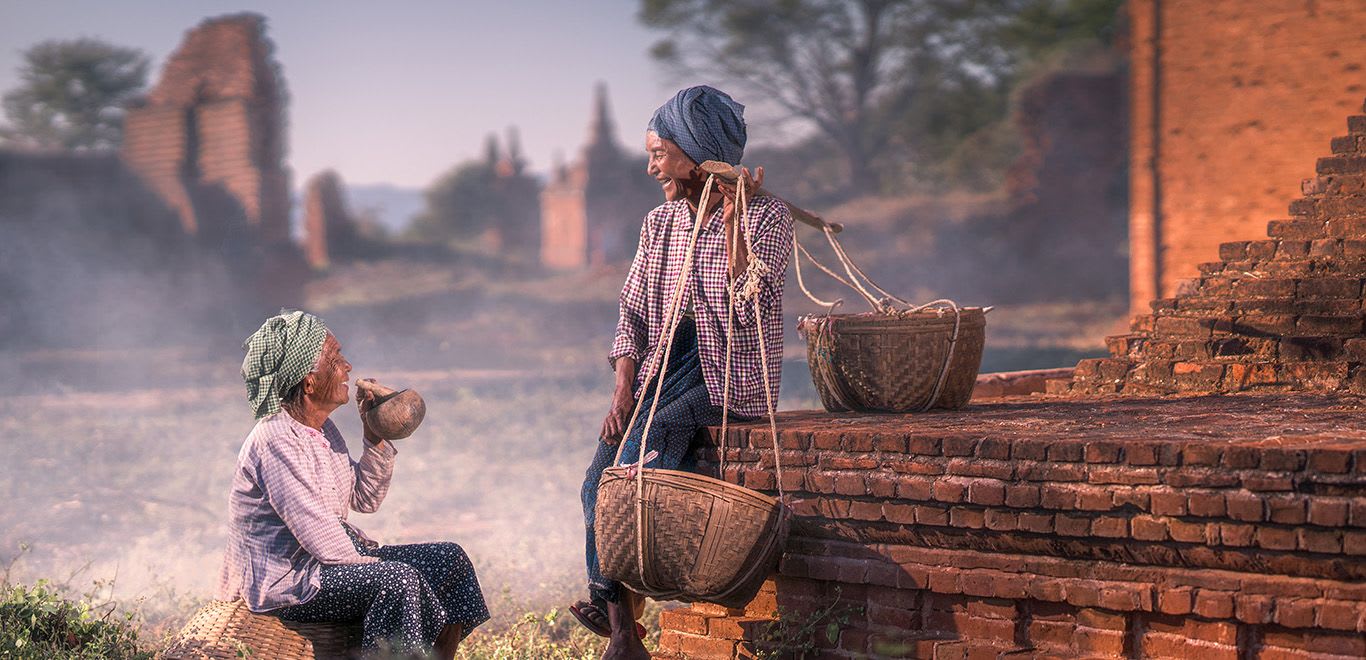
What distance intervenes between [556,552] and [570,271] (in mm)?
25537

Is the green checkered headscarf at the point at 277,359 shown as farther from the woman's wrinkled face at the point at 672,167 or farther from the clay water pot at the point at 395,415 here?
the woman's wrinkled face at the point at 672,167

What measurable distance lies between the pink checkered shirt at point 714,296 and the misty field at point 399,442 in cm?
99

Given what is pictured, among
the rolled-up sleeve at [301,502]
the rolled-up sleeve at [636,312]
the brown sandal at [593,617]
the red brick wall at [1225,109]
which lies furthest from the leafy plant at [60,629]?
the red brick wall at [1225,109]

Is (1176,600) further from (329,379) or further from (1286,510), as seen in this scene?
(329,379)

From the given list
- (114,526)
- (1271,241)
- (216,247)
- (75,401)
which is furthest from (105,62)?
(1271,241)

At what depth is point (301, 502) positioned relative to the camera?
10.4 feet

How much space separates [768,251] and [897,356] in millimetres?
602

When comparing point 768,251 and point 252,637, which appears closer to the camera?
point 252,637

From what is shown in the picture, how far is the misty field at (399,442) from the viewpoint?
7.29 m

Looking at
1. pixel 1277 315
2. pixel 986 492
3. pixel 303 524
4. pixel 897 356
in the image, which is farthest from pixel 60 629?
pixel 1277 315

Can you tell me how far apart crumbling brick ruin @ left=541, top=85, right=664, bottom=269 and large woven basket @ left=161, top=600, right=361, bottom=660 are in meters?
26.6

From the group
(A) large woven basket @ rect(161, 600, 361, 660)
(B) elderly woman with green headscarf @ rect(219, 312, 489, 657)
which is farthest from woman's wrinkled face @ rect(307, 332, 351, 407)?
(A) large woven basket @ rect(161, 600, 361, 660)

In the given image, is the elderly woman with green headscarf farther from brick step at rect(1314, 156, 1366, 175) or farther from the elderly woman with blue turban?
brick step at rect(1314, 156, 1366, 175)

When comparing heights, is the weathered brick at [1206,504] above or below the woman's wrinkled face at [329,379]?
below
